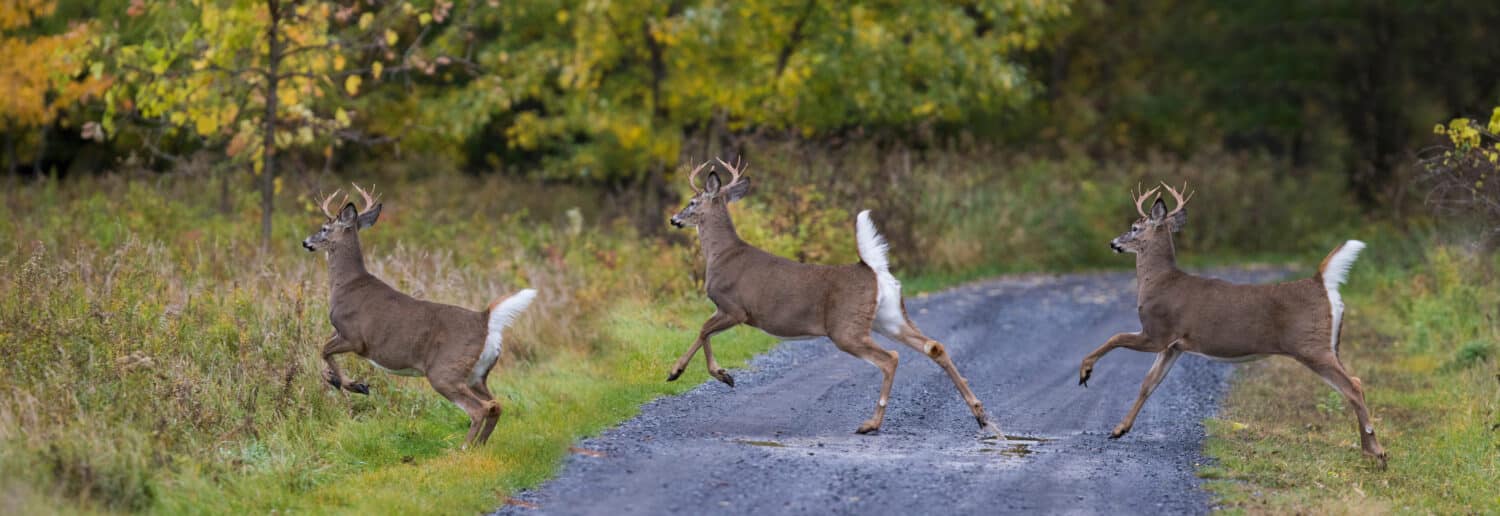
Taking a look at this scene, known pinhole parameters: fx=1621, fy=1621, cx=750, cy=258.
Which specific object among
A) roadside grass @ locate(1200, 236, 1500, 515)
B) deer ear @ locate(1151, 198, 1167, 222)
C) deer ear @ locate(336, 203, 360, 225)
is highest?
deer ear @ locate(1151, 198, 1167, 222)

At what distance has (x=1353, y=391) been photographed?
955 cm

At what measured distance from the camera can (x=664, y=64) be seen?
24.5 meters

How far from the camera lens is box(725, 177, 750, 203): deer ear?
10965 millimetres

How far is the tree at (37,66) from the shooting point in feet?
50.4

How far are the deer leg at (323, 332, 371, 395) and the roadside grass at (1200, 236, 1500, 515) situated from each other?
4758 millimetres

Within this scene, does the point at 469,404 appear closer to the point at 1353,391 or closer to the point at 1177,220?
the point at 1177,220

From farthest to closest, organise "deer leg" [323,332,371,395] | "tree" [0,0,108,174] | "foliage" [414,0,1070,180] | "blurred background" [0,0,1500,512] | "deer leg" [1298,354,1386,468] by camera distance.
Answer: "foliage" [414,0,1070,180] < "tree" [0,0,108,174] < "deer leg" [1298,354,1386,468] < "blurred background" [0,0,1500,512] < "deer leg" [323,332,371,395]

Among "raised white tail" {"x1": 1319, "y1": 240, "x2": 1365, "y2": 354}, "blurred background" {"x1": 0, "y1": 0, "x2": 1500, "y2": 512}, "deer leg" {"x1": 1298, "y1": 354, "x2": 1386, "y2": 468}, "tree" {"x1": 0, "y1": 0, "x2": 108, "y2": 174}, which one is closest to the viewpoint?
"blurred background" {"x1": 0, "y1": 0, "x2": 1500, "y2": 512}

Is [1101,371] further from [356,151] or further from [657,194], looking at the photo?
[356,151]

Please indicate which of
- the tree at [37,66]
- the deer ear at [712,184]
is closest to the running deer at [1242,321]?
the deer ear at [712,184]

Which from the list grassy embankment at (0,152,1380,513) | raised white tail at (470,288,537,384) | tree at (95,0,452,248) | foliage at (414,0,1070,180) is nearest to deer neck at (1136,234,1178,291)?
grassy embankment at (0,152,1380,513)

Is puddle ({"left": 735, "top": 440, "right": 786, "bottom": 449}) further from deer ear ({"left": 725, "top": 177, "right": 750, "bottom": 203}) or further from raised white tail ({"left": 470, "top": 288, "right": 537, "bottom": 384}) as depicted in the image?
deer ear ({"left": 725, "top": 177, "right": 750, "bottom": 203})

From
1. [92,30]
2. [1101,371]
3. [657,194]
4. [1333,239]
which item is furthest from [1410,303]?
[92,30]

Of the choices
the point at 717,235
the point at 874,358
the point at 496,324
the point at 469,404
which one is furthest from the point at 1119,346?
the point at 469,404
